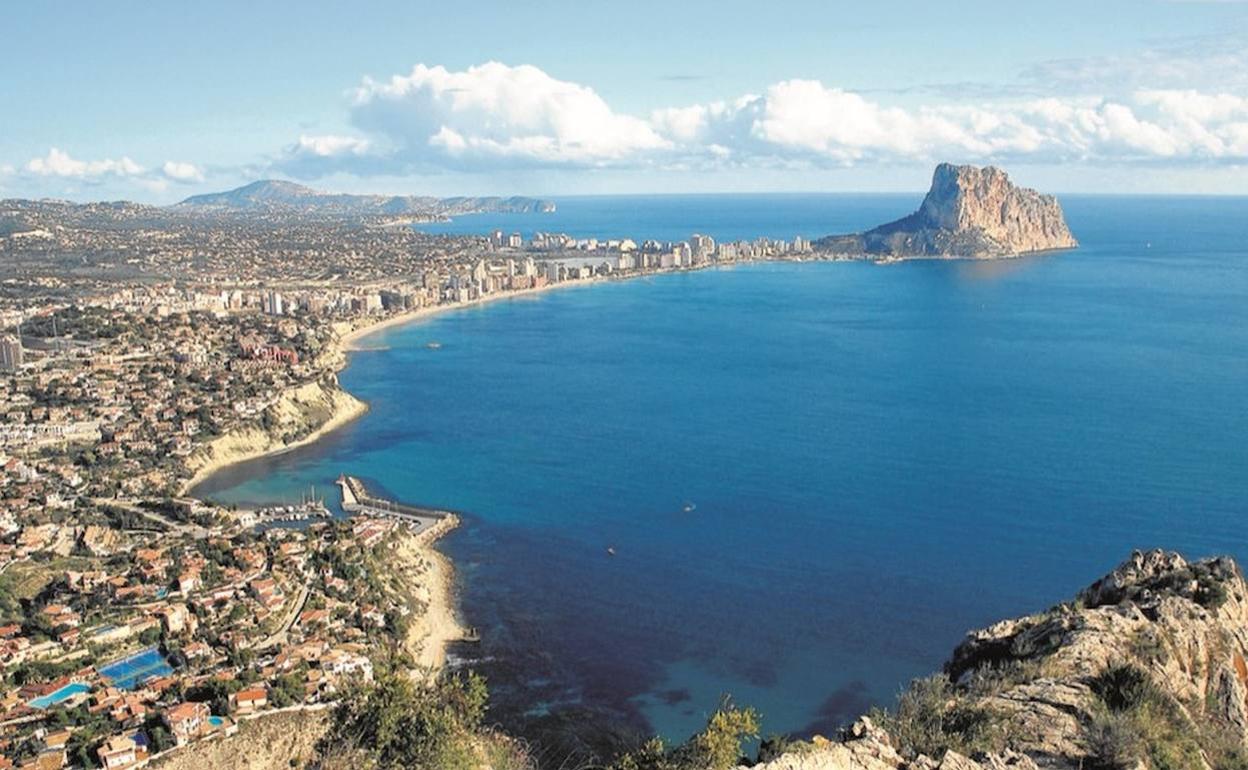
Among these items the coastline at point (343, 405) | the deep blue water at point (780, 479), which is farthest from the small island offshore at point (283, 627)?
the deep blue water at point (780, 479)

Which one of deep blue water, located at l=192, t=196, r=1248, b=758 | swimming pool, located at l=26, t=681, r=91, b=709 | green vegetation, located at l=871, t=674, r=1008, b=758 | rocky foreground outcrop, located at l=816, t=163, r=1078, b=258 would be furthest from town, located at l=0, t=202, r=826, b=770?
rocky foreground outcrop, located at l=816, t=163, r=1078, b=258

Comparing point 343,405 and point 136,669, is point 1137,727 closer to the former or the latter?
point 136,669

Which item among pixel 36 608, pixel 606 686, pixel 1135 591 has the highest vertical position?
pixel 1135 591

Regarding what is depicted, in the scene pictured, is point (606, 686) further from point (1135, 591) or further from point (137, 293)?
point (137, 293)

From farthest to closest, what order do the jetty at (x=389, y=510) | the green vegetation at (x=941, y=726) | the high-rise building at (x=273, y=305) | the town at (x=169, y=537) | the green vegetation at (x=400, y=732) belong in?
the high-rise building at (x=273, y=305), the jetty at (x=389, y=510), the town at (x=169, y=537), the green vegetation at (x=400, y=732), the green vegetation at (x=941, y=726)

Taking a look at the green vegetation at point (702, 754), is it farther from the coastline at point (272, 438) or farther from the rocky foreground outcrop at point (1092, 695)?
the coastline at point (272, 438)

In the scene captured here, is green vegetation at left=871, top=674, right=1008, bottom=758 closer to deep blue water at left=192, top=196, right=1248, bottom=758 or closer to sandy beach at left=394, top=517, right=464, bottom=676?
deep blue water at left=192, top=196, right=1248, bottom=758

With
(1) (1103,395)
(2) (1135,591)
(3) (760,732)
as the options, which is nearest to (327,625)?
(3) (760,732)
